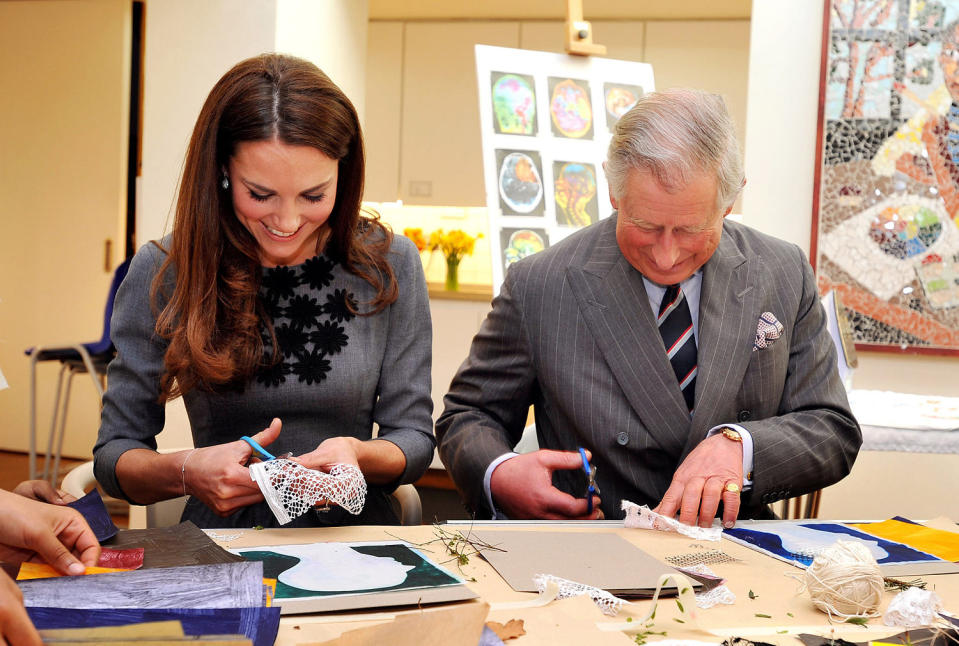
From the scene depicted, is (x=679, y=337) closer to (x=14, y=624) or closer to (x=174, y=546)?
(x=174, y=546)

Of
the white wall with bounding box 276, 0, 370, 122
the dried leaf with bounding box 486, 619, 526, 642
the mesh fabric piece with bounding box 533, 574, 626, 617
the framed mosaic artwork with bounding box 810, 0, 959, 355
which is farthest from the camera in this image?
the white wall with bounding box 276, 0, 370, 122

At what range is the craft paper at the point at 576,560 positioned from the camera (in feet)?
3.47

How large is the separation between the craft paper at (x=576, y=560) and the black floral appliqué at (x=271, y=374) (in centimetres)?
50

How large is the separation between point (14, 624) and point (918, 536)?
121cm

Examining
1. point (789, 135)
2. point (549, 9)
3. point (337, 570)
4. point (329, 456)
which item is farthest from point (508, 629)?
point (549, 9)

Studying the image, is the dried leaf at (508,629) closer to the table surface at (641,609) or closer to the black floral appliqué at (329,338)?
the table surface at (641,609)

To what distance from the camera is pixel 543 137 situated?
11.2 feet

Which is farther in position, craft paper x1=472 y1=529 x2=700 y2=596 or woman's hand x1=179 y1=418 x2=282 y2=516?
woman's hand x1=179 y1=418 x2=282 y2=516

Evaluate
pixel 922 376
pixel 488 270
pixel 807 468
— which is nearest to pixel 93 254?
pixel 488 270

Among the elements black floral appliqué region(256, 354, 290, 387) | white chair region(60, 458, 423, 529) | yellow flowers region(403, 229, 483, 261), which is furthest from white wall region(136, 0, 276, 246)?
black floral appliqué region(256, 354, 290, 387)

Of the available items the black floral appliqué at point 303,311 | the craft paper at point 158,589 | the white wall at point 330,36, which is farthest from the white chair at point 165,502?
the white wall at point 330,36

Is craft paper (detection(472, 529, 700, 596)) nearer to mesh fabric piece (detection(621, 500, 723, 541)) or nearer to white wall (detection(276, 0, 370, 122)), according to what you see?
mesh fabric piece (detection(621, 500, 723, 541))

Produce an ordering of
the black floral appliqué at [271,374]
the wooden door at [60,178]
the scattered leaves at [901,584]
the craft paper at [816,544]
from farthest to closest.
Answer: the wooden door at [60,178] < the black floral appliqué at [271,374] < the craft paper at [816,544] < the scattered leaves at [901,584]

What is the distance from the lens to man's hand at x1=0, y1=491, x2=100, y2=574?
3.26 feet
